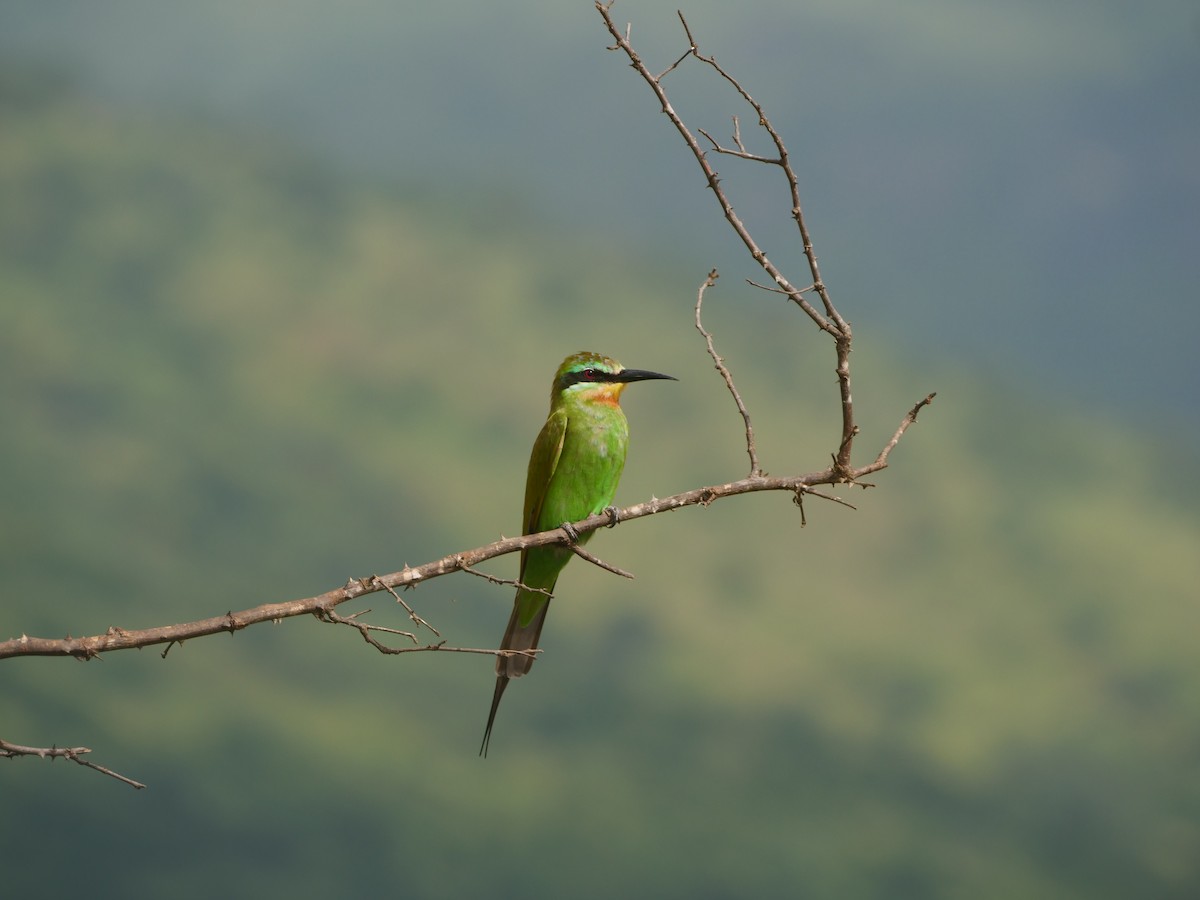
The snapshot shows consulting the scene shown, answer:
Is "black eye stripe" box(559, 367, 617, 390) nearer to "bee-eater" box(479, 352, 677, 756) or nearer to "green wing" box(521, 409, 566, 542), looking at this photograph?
"bee-eater" box(479, 352, 677, 756)

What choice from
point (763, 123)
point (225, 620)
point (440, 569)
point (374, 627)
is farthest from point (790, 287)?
point (225, 620)

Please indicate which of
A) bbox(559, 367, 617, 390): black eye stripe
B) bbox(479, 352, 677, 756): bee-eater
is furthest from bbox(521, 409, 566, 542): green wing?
bbox(559, 367, 617, 390): black eye stripe

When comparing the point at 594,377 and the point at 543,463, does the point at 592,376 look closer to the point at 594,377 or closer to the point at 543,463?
the point at 594,377

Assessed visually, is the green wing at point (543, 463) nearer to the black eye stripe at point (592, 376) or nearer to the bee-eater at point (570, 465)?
the bee-eater at point (570, 465)

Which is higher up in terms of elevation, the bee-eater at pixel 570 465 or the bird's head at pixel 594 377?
the bird's head at pixel 594 377

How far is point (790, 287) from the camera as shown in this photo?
8.62 feet

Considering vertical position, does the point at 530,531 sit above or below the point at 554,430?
below

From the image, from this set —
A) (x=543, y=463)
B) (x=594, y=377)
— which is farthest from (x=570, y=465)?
(x=594, y=377)

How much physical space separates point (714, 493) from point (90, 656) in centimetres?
143

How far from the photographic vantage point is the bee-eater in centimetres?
356

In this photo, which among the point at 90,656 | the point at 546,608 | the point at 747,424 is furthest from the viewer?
the point at 546,608

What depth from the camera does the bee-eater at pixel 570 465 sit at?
356cm

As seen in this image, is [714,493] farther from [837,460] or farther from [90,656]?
[90,656]

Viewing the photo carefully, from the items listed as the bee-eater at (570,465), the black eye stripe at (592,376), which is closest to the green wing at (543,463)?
the bee-eater at (570,465)
